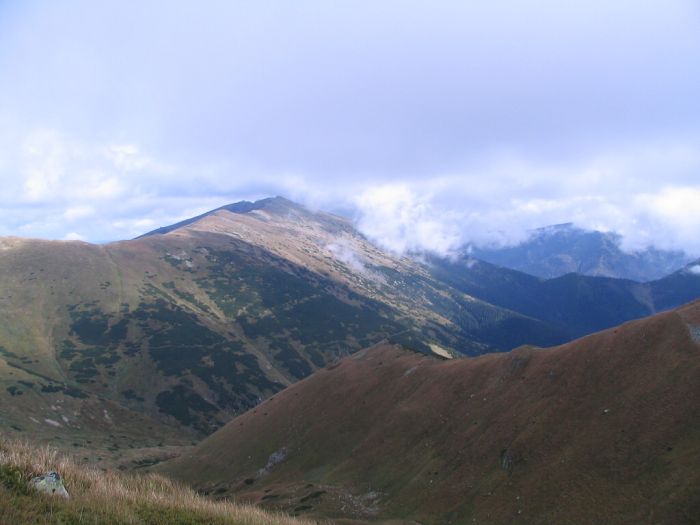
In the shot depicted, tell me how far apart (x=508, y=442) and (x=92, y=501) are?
4093cm

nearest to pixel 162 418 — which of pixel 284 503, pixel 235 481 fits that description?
pixel 235 481

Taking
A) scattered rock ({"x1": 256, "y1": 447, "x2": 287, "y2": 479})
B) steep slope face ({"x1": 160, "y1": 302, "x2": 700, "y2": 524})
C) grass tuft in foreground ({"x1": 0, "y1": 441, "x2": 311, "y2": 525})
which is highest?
grass tuft in foreground ({"x1": 0, "y1": 441, "x2": 311, "y2": 525})

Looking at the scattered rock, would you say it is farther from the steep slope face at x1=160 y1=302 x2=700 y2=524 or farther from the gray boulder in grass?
the gray boulder in grass

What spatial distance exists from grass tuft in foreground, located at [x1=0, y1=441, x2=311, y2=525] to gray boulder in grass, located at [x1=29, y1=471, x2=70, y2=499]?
185 millimetres

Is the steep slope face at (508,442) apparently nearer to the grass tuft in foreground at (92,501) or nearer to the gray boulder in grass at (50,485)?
the grass tuft in foreground at (92,501)

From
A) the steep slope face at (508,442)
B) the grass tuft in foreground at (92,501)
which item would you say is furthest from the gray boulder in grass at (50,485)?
the steep slope face at (508,442)

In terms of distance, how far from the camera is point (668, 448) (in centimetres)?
3369

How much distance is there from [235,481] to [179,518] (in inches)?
2566

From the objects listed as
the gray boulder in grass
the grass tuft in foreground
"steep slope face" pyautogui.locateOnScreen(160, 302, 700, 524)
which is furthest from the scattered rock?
the gray boulder in grass

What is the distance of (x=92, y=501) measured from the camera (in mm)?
11766

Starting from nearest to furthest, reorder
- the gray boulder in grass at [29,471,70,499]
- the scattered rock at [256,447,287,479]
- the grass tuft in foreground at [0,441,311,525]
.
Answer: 1. the grass tuft in foreground at [0,441,311,525]
2. the gray boulder in grass at [29,471,70,499]
3. the scattered rock at [256,447,287,479]

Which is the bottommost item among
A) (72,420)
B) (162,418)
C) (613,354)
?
(162,418)

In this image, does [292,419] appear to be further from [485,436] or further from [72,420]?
[72,420]

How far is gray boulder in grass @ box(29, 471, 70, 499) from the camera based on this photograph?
458 inches
